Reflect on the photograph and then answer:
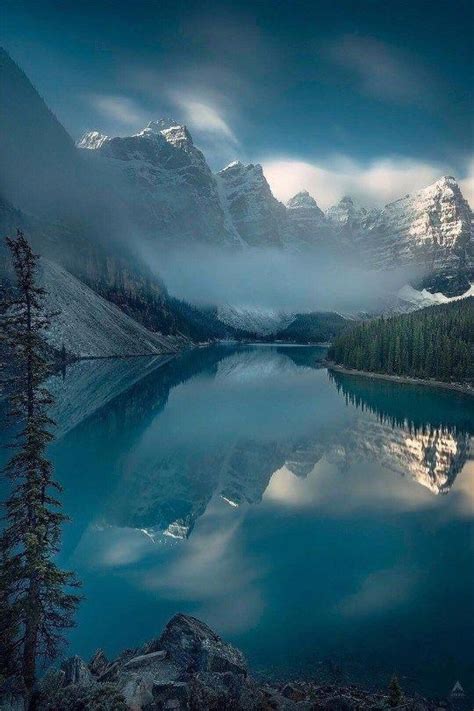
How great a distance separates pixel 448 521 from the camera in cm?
3619

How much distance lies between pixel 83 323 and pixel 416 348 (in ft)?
353

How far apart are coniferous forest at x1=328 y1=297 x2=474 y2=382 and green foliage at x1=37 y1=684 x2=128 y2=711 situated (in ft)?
394

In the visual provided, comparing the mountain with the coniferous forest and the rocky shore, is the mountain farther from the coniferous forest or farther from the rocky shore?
the rocky shore

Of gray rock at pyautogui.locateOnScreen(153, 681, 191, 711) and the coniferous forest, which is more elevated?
the coniferous forest

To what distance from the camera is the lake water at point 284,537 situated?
2147 cm

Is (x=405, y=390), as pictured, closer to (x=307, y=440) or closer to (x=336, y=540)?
(x=307, y=440)

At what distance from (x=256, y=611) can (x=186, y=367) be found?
13552 centimetres

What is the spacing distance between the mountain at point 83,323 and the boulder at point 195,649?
132 metres

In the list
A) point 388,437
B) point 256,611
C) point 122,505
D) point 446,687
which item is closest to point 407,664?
point 446,687

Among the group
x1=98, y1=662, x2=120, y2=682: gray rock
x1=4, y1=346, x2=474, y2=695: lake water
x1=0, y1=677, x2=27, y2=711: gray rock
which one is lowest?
x1=4, y1=346, x2=474, y2=695: lake water

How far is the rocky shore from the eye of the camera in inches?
536

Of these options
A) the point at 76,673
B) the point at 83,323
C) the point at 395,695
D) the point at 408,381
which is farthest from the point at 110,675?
the point at 83,323

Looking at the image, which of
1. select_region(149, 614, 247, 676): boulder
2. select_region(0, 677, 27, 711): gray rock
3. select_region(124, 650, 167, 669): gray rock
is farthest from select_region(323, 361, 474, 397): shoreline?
select_region(0, 677, 27, 711): gray rock

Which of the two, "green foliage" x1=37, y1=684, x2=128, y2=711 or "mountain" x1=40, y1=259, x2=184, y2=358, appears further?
"mountain" x1=40, y1=259, x2=184, y2=358
